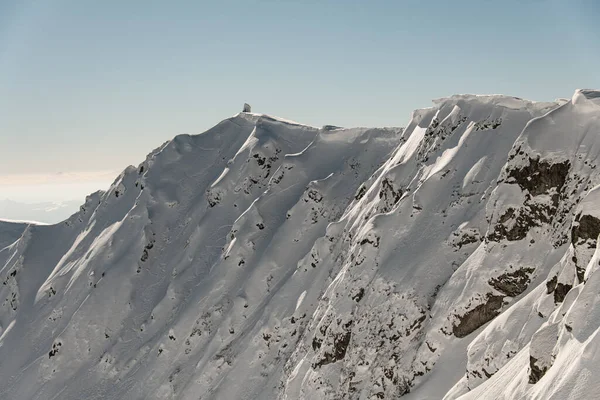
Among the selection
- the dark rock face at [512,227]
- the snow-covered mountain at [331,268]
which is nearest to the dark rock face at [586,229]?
the snow-covered mountain at [331,268]

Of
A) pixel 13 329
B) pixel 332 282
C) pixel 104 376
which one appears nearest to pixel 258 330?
pixel 332 282

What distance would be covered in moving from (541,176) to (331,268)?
28.5 meters

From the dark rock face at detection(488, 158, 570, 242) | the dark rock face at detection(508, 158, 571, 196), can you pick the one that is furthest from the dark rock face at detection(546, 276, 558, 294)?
the dark rock face at detection(508, 158, 571, 196)

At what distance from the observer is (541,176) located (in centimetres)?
4275

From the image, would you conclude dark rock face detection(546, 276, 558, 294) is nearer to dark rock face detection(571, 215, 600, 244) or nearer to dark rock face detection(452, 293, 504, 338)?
dark rock face detection(571, 215, 600, 244)

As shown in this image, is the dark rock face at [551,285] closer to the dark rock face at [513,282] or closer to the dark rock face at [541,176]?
the dark rock face at [513,282]

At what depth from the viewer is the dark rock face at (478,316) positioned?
41375 millimetres

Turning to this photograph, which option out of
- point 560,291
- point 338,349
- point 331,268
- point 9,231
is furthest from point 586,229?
point 9,231

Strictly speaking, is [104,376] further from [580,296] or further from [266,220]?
[580,296]

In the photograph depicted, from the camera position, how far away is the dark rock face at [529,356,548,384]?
88.4ft

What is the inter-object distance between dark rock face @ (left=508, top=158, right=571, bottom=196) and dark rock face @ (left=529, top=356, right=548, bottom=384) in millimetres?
18972

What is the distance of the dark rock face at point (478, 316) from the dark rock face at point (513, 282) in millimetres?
757

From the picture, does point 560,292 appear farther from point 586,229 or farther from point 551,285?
point 586,229

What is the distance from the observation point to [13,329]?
95812mm
